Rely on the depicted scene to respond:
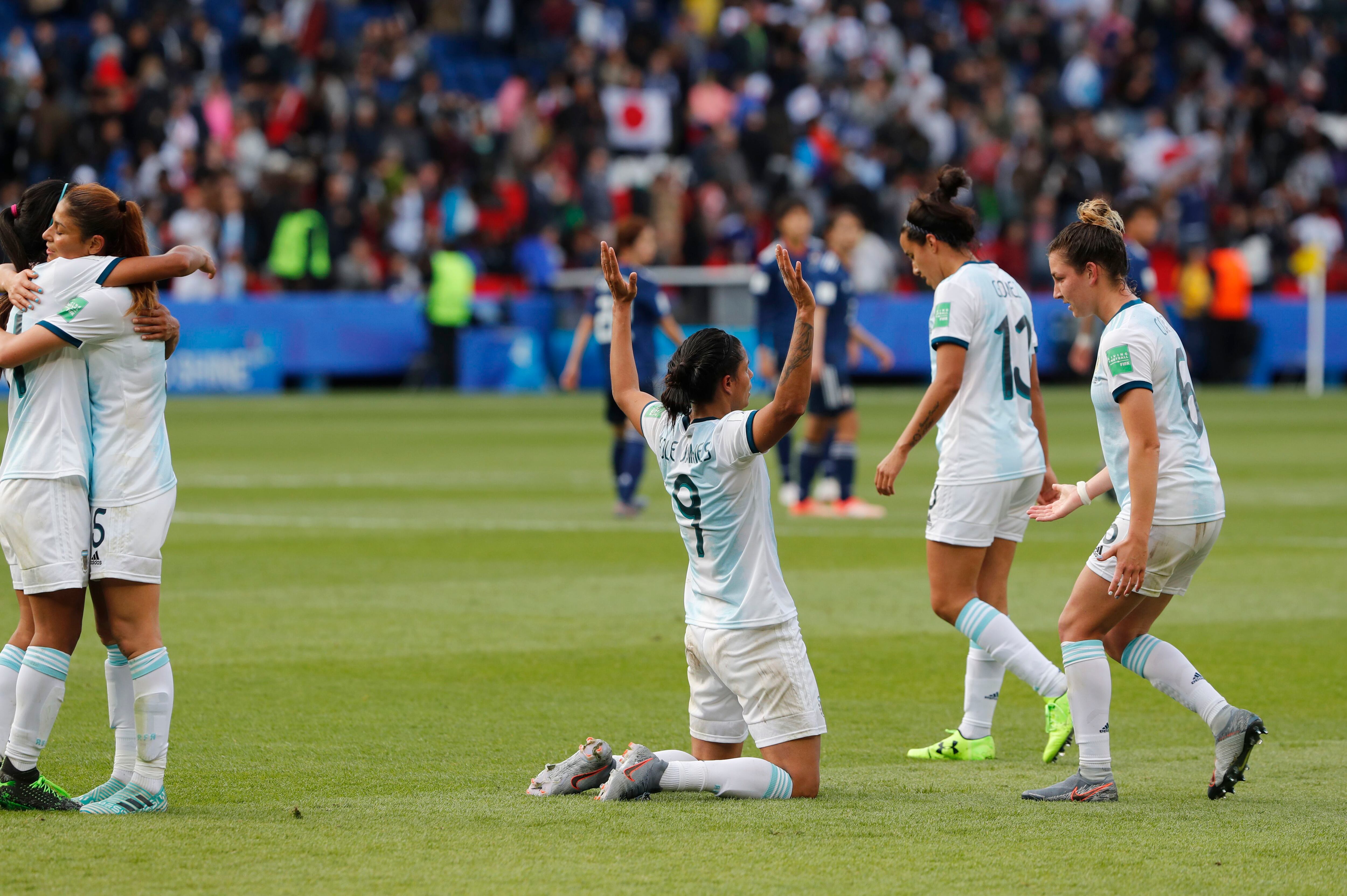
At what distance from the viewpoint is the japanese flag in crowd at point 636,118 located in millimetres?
31906

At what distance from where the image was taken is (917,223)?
277 inches

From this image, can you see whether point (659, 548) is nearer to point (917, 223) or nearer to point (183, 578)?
point (183, 578)

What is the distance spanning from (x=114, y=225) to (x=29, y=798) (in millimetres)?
1748

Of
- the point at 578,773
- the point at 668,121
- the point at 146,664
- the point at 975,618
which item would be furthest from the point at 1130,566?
the point at 668,121

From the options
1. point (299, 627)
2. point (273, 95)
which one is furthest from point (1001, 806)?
point (273, 95)

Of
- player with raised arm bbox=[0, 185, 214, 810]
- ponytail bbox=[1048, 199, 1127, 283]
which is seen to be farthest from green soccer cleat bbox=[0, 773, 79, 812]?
ponytail bbox=[1048, 199, 1127, 283]

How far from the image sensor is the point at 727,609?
566cm

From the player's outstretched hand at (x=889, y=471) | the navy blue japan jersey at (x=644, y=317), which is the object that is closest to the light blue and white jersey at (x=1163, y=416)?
the player's outstretched hand at (x=889, y=471)

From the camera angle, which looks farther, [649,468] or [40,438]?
[649,468]

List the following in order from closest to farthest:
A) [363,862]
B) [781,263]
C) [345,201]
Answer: [363,862], [781,263], [345,201]

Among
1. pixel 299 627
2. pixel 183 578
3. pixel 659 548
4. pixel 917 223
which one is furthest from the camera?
pixel 659 548

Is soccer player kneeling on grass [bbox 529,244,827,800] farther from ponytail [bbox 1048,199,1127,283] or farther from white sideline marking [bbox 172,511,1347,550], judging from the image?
white sideline marking [bbox 172,511,1347,550]

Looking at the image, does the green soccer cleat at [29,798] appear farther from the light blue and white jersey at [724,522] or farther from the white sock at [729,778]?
the light blue and white jersey at [724,522]

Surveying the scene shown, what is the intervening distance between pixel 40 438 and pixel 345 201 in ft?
77.1
